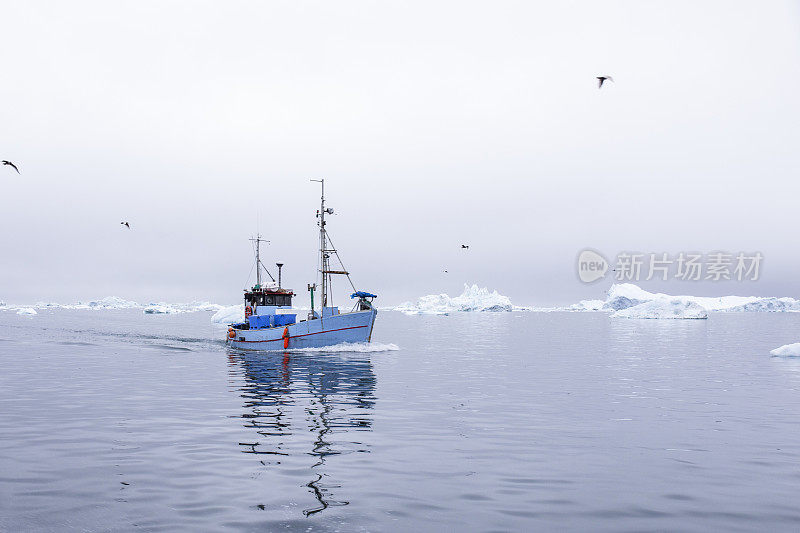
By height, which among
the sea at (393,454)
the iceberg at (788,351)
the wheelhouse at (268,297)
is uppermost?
the wheelhouse at (268,297)

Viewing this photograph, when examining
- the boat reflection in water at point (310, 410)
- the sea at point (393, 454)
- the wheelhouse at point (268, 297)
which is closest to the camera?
the sea at point (393, 454)

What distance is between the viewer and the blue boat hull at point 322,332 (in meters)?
48.0

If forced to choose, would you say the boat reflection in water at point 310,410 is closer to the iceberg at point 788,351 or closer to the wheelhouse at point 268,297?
the wheelhouse at point 268,297

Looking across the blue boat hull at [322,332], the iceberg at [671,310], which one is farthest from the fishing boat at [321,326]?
the iceberg at [671,310]

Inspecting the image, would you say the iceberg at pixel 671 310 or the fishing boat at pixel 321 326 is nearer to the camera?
the fishing boat at pixel 321 326

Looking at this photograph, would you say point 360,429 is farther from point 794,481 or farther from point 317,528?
point 794,481

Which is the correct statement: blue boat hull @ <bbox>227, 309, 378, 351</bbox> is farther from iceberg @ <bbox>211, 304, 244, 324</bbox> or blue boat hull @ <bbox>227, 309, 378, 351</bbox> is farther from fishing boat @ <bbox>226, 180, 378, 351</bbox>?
iceberg @ <bbox>211, 304, 244, 324</bbox>

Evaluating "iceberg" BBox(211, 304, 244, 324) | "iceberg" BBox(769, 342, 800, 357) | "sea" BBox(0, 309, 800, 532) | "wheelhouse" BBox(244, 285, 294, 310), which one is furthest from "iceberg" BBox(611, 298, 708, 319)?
"sea" BBox(0, 309, 800, 532)

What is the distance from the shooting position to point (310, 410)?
20.7 m

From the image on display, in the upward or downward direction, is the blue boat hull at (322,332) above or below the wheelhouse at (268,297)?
below

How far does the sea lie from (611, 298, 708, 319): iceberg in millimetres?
131423

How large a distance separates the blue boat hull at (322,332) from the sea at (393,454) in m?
16.6

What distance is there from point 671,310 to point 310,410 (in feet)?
504

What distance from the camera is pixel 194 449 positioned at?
559 inches
